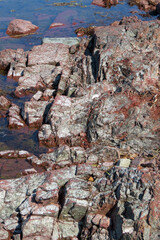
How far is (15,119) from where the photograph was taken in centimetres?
1731

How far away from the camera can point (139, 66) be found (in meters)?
16.7

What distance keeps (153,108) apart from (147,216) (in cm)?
756

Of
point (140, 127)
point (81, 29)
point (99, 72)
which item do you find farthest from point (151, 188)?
point (81, 29)

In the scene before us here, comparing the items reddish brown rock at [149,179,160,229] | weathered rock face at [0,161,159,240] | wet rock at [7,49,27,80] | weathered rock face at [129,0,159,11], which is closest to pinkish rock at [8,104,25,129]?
wet rock at [7,49,27,80]

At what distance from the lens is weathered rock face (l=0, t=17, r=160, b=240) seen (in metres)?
9.28

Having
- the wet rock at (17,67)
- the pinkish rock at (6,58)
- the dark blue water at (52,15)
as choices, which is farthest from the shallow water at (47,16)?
the pinkish rock at (6,58)

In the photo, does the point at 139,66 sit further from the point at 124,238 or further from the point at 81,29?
the point at 81,29

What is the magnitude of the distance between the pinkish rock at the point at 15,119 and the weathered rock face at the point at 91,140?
10 cm

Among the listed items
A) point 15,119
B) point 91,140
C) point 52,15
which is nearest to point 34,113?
point 15,119

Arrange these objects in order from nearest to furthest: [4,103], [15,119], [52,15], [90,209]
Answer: [90,209], [15,119], [4,103], [52,15]

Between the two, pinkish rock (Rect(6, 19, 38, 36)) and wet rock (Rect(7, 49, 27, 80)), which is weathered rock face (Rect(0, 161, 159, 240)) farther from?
pinkish rock (Rect(6, 19, 38, 36))

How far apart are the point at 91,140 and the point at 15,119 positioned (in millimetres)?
5689

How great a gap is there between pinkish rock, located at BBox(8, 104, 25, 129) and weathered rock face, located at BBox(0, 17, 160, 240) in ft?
0.32

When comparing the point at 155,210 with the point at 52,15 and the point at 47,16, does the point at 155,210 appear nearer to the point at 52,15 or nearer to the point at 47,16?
the point at 47,16
